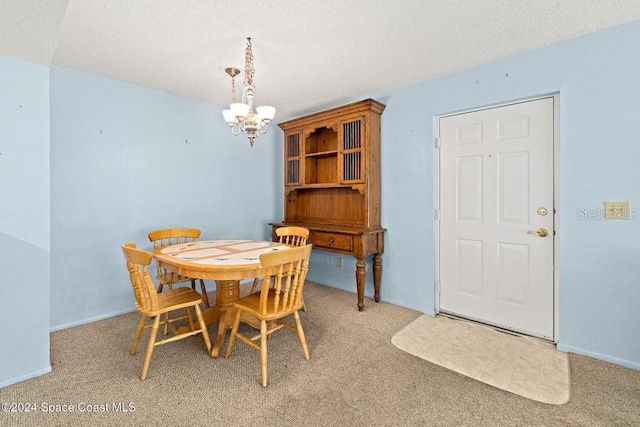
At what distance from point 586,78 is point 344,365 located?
270cm

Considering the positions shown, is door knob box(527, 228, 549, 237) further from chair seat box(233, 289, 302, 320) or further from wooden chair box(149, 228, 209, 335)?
wooden chair box(149, 228, 209, 335)

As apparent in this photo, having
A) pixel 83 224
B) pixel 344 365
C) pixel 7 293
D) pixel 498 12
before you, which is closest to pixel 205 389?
pixel 344 365

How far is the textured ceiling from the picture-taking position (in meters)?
1.82

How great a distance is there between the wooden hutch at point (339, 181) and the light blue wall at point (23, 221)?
236 cm

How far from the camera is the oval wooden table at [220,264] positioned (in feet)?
6.46

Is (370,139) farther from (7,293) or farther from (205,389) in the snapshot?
(7,293)

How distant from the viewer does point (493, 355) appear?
2.25 meters

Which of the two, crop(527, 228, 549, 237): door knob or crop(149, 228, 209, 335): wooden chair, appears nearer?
crop(527, 228, 549, 237): door knob

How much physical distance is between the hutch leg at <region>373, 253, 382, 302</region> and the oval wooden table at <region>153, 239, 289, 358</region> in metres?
1.15

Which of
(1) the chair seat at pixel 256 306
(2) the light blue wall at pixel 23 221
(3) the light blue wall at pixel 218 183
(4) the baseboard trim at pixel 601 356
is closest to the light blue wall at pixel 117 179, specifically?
(3) the light blue wall at pixel 218 183

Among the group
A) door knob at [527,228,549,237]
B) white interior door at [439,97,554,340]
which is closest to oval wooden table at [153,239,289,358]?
white interior door at [439,97,554,340]

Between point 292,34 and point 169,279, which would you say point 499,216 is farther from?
point 169,279

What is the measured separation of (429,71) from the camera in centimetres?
278

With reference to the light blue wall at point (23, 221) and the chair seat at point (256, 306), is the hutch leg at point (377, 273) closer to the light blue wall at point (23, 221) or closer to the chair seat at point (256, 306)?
the chair seat at point (256, 306)
